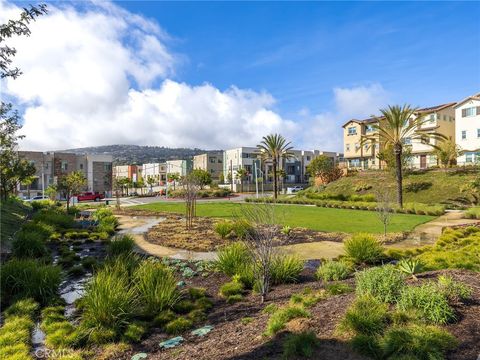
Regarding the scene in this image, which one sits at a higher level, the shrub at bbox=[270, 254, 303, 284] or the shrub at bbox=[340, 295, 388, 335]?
the shrub at bbox=[340, 295, 388, 335]

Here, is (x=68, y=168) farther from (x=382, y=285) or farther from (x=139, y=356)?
(x=382, y=285)

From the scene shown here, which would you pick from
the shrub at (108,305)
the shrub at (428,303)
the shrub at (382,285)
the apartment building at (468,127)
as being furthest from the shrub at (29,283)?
the apartment building at (468,127)

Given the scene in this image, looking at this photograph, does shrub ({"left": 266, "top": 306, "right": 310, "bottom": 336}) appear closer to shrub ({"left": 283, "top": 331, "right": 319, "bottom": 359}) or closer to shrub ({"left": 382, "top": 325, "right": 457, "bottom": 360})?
shrub ({"left": 283, "top": 331, "right": 319, "bottom": 359})

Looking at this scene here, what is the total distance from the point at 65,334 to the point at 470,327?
20.4ft

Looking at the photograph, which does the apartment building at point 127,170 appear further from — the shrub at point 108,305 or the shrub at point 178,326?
the shrub at point 178,326

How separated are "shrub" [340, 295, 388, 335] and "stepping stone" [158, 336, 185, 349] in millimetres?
2576

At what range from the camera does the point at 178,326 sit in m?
6.14

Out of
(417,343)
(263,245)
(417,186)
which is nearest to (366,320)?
(417,343)

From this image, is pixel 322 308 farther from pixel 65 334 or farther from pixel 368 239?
pixel 368 239

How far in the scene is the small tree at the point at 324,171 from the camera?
186 feet

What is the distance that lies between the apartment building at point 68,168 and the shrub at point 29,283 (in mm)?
66181

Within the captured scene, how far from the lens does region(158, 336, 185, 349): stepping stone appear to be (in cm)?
546

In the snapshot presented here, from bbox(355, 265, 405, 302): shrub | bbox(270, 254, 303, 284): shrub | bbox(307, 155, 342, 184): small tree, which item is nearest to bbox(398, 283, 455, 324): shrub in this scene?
bbox(355, 265, 405, 302): shrub

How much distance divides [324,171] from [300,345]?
181 ft
